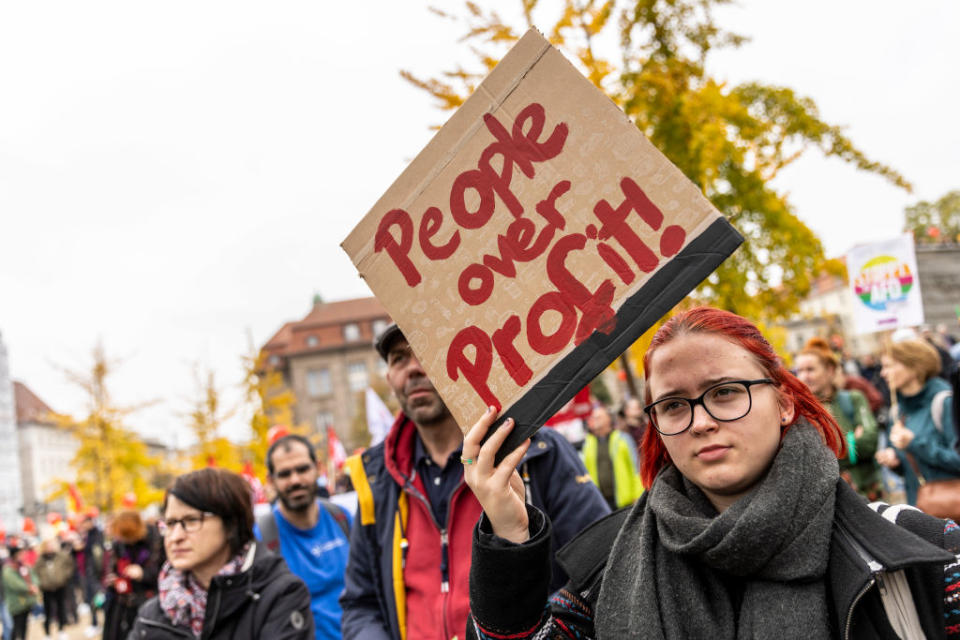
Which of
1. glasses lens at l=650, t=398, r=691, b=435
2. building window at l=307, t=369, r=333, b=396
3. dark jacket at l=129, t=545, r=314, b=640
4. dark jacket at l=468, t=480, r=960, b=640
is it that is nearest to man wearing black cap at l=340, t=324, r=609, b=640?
dark jacket at l=129, t=545, r=314, b=640

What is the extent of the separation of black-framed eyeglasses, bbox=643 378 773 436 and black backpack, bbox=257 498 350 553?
3248 mm

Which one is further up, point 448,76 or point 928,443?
point 448,76

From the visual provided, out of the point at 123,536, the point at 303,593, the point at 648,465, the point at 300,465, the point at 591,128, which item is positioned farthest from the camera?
the point at 123,536

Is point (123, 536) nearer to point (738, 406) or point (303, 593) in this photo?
point (303, 593)

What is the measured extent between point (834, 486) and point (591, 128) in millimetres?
896

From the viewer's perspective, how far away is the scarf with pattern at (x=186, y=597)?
2.95m

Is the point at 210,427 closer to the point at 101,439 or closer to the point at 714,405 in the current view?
the point at 101,439

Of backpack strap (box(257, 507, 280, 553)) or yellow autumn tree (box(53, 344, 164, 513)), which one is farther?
yellow autumn tree (box(53, 344, 164, 513))

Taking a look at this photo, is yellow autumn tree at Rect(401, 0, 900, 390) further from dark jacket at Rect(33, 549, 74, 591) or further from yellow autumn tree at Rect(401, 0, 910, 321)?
dark jacket at Rect(33, 549, 74, 591)

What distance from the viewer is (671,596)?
154cm

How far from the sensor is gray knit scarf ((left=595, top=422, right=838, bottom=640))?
1430mm

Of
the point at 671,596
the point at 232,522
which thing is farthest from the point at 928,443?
the point at 232,522

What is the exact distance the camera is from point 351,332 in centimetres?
5972

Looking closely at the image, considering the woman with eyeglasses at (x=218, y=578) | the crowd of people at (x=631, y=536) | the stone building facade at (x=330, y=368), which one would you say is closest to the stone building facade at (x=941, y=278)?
the crowd of people at (x=631, y=536)
